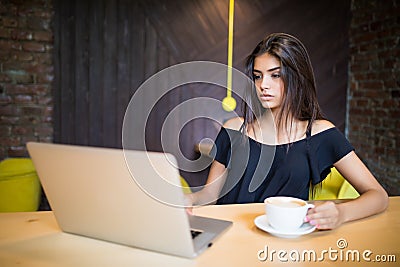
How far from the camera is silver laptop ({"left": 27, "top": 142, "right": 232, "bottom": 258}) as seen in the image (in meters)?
0.71

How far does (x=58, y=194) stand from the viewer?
867mm

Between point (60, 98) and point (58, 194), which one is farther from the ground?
point (60, 98)

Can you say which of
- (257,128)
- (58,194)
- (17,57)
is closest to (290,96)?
(257,128)

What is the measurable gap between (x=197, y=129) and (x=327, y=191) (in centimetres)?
116

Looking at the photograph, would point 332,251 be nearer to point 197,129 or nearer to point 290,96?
point 290,96

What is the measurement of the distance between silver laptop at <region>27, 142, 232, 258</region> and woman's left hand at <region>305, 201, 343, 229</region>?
240 millimetres

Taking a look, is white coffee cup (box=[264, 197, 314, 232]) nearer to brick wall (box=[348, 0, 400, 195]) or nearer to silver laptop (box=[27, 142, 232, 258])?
silver laptop (box=[27, 142, 232, 258])

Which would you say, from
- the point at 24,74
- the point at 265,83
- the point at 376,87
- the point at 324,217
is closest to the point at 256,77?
the point at 265,83

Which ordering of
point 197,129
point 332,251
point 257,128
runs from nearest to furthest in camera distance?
1. point 332,251
2. point 257,128
3. point 197,129

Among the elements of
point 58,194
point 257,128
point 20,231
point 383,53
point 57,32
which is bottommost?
point 20,231

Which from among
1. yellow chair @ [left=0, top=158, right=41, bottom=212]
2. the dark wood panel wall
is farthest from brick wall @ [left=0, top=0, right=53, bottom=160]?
yellow chair @ [left=0, top=158, right=41, bottom=212]

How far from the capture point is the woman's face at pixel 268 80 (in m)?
1.32

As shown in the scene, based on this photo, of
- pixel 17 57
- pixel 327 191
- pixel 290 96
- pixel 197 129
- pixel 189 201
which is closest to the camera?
pixel 189 201

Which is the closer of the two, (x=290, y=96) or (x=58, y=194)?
(x=58, y=194)
